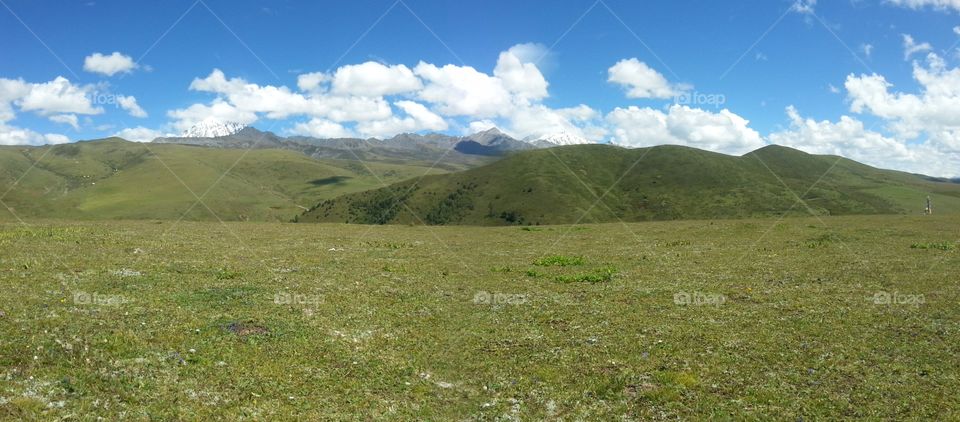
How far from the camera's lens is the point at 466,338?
1752 cm

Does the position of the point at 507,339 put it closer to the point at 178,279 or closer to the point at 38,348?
the point at 38,348

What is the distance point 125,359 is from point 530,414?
9.53 metres

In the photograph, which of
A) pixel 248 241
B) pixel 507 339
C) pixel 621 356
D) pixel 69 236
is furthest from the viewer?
pixel 248 241

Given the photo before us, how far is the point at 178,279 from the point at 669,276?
22820 mm

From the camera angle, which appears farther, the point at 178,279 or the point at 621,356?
the point at 178,279

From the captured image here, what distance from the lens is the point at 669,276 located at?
28.3 metres

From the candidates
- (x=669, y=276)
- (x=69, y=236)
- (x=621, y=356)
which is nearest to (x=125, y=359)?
(x=621, y=356)

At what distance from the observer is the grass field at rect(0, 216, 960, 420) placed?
11.9 m

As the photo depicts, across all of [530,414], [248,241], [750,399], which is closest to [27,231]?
[248,241]

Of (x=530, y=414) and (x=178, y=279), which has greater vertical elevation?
(x=178, y=279)

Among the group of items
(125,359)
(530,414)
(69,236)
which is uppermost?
(69,236)

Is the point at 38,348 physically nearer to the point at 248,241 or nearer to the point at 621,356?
the point at 621,356

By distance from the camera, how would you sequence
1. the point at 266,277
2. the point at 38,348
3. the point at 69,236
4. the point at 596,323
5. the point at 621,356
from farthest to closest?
the point at 69,236, the point at 266,277, the point at 596,323, the point at 621,356, the point at 38,348

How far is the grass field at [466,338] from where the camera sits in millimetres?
11914
